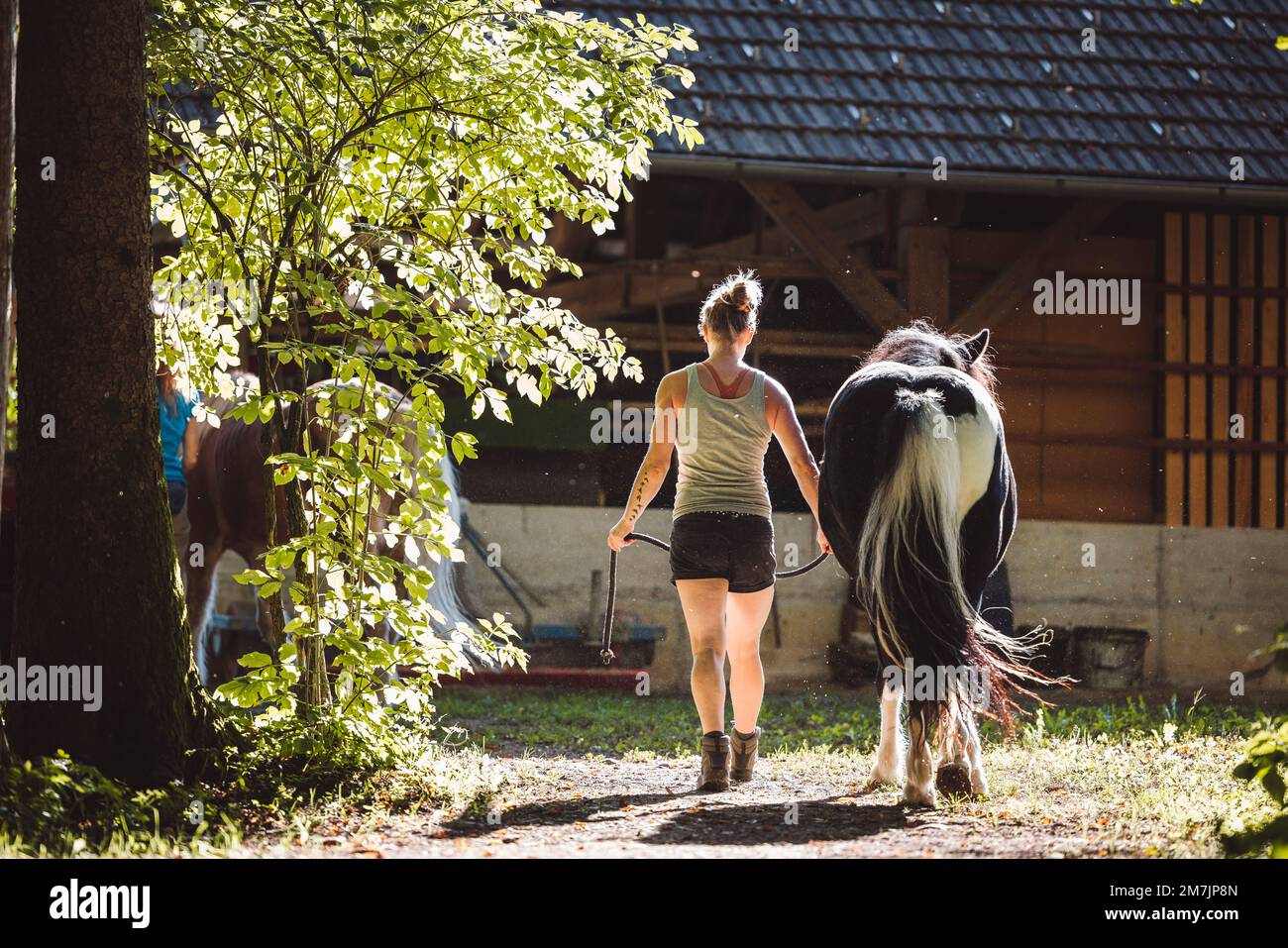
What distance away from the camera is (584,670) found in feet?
30.6

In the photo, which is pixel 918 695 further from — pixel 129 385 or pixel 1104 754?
pixel 129 385

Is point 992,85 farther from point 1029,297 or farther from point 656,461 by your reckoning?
point 656,461

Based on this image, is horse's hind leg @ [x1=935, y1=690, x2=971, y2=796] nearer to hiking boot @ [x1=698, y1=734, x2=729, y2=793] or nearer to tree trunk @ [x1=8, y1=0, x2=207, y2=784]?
hiking boot @ [x1=698, y1=734, x2=729, y2=793]

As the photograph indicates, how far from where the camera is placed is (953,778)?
472 centimetres

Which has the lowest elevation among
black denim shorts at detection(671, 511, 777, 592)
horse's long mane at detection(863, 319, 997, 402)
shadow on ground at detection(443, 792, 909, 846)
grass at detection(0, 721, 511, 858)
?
shadow on ground at detection(443, 792, 909, 846)

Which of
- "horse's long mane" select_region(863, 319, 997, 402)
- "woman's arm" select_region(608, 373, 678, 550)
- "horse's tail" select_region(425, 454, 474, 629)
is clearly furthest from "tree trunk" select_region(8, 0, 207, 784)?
"horse's tail" select_region(425, 454, 474, 629)

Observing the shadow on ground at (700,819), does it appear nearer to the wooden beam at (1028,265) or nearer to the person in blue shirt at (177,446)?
the person in blue shirt at (177,446)

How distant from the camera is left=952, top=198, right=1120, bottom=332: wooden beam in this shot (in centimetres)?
960

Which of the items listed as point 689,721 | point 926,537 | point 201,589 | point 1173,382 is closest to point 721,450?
point 926,537

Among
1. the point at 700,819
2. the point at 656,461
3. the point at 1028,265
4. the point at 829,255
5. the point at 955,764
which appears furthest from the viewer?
the point at 1028,265

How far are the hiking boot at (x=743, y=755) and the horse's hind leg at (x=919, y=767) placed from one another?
0.78m

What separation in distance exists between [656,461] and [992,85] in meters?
5.84

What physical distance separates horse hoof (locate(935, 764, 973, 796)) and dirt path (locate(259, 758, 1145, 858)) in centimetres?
8
